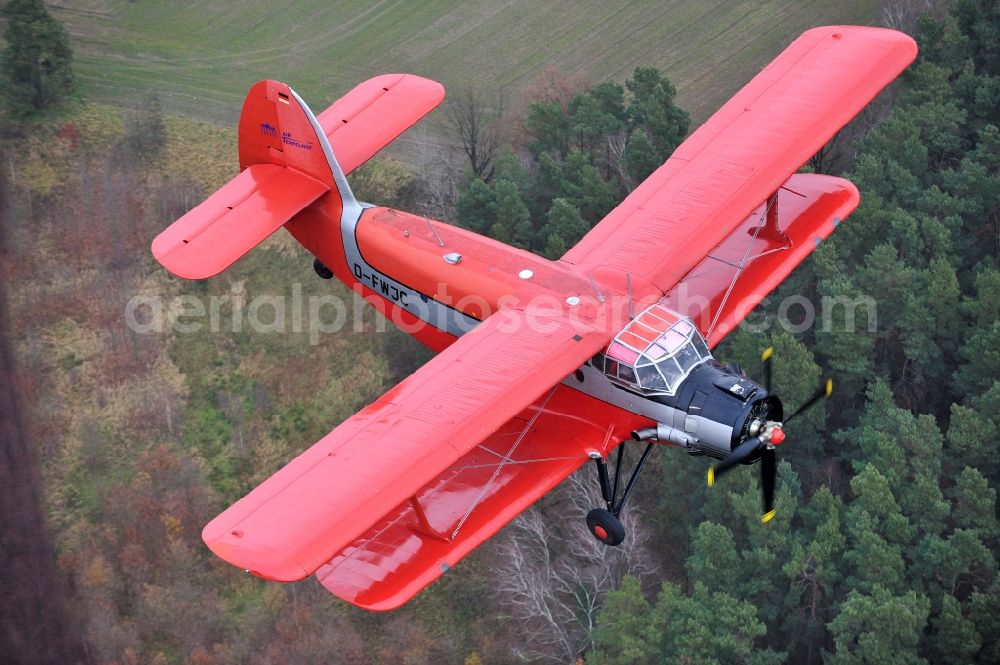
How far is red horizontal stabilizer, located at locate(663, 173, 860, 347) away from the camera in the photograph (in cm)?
2686

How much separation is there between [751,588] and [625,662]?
138 inches

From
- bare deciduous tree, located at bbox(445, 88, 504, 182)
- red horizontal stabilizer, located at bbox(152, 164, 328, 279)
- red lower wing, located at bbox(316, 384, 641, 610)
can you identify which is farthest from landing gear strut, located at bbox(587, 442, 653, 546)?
bare deciduous tree, located at bbox(445, 88, 504, 182)

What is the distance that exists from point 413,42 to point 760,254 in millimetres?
26505

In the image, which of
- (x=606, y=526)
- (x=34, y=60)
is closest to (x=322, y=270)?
(x=606, y=526)

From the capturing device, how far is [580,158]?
39.0 meters

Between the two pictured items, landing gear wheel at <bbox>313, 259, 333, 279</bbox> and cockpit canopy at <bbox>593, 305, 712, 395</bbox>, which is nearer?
cockpit canopy at <bbox>593, 305, 712, 395</bbox>

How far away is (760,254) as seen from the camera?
28188 mm

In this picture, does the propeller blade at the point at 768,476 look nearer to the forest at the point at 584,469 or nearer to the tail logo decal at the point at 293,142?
the forest at the point at 584,469

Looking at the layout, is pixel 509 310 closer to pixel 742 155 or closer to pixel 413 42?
pixel 742 155

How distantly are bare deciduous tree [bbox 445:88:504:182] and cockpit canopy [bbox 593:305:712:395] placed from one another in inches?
758

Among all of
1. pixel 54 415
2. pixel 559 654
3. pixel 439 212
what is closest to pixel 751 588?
pixel 559 654

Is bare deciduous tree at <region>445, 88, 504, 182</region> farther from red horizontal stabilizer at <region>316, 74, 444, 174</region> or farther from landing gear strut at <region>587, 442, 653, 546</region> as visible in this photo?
landing gear strut at <region>587, 442, 653, 546</region>

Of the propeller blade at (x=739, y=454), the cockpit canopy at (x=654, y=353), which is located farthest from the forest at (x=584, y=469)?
the cockpit canopy at (x=654, y=353)

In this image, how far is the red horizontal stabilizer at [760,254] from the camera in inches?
1057
